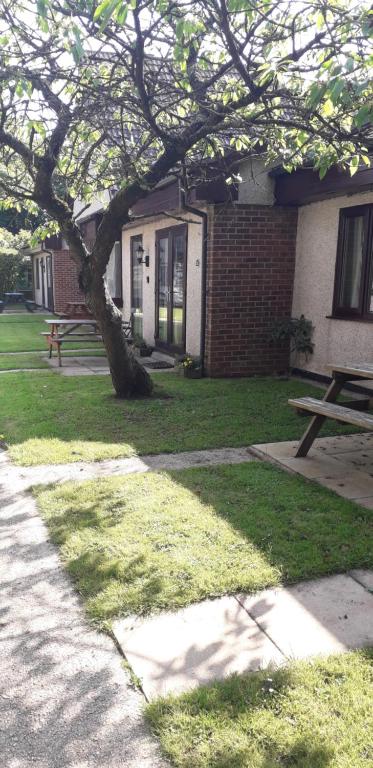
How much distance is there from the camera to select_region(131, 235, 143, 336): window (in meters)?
13.1

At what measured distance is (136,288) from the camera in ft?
44.1

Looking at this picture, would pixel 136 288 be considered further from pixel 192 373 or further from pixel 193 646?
pixel 193 646

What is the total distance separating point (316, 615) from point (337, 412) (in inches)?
83.4

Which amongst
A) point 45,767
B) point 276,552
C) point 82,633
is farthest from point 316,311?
point 45,767

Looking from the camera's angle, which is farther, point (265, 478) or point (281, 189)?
point (281, 189)

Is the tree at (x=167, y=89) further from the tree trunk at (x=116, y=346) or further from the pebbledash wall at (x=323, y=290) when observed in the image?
the pebbledash wall at (x=323, y=290)

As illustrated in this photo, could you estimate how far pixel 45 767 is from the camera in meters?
1.99

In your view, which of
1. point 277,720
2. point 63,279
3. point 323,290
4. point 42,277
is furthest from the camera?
point 42,277

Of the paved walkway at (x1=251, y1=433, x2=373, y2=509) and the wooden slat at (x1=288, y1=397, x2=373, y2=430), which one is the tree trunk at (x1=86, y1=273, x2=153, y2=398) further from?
the wooden slat at (x1=288, y1=397, x2=373, y2=430)

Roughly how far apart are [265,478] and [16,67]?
396cm

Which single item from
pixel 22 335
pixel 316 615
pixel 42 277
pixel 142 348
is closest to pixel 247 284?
pixel 142 348

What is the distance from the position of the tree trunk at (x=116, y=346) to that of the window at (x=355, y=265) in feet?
9.56

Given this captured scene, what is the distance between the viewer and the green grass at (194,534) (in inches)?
122

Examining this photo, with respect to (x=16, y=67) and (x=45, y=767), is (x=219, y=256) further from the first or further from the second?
(x=45, y=767)
